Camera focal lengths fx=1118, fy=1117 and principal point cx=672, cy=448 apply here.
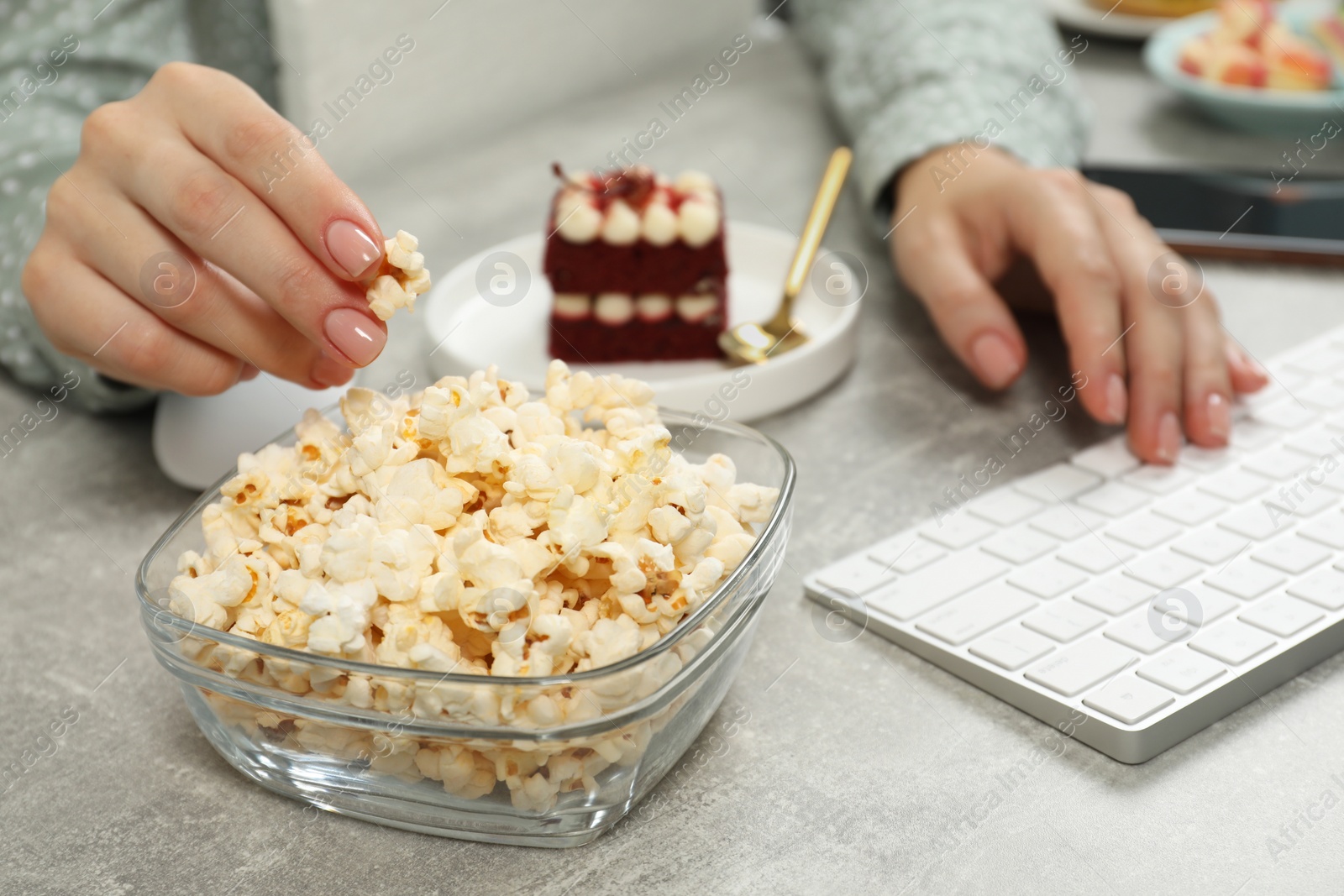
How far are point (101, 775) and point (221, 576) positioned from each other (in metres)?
0.15

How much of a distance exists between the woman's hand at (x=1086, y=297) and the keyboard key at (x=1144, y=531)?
3.2 inches

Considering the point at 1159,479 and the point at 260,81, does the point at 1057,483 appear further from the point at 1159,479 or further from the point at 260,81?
the point at 260,81

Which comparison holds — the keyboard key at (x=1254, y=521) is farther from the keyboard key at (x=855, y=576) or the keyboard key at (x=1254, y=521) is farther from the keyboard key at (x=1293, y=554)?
the keyboard key at (x=855, y=576)

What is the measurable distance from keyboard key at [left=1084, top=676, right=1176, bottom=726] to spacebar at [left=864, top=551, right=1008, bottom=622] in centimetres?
11

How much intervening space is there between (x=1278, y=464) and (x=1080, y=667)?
287 millimetres

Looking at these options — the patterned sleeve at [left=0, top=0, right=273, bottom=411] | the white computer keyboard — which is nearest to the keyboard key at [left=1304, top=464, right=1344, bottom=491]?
the white computer keyboard

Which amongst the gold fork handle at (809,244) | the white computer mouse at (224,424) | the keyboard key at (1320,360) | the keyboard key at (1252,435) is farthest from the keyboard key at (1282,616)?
the white computer mouse at (224,424)

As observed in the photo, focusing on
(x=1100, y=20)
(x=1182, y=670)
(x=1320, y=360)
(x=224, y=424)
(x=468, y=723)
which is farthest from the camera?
(x=1100, y=20)

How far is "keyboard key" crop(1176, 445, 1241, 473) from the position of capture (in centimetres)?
76

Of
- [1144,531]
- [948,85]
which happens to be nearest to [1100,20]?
[948,85]

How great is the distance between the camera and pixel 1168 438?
77 centimetres

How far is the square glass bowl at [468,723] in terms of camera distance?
450 millimetres

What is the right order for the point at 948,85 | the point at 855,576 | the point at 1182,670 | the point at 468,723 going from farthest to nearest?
the point at 948,85, the point at 855,576, the point at 1182,670, the point at 468,723

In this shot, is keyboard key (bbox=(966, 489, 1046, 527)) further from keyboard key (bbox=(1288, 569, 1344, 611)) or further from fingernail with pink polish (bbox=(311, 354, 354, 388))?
fingernail with pink polish (bbox=(311, 354, 354, 388))
